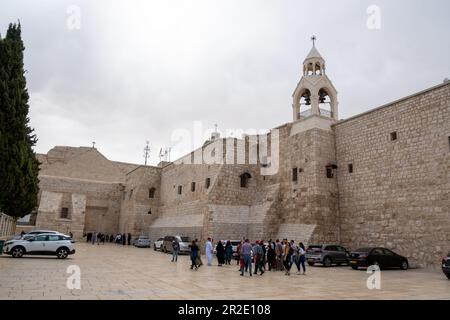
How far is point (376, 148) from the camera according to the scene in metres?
18.2

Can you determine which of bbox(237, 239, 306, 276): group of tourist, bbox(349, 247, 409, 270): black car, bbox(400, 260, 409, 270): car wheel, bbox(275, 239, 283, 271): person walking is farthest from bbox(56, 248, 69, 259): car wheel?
bbox(400, 260, 409, 270): car wheel

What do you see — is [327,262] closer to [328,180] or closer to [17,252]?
[328,180]

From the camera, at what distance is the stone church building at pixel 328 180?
15330 millimetres

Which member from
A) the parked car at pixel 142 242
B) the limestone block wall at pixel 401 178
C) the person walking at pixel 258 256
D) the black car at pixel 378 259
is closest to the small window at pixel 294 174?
the limestone block wall at pixel 401 178

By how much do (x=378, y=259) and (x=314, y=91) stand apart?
1087 cm

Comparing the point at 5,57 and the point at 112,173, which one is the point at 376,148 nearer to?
the point at 5,57

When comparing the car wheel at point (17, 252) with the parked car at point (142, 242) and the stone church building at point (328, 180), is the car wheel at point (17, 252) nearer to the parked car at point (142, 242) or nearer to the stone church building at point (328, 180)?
the stone church building at point (328, 180)

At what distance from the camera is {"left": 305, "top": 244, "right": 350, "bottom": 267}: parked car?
16.2 meters

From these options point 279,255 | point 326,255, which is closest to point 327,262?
point 326,255

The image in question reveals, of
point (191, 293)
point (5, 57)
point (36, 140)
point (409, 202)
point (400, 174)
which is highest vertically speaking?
point (5, 57)

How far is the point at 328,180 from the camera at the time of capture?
20078 mm

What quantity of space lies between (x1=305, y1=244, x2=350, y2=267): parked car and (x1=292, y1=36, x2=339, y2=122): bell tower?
8.26 meters
